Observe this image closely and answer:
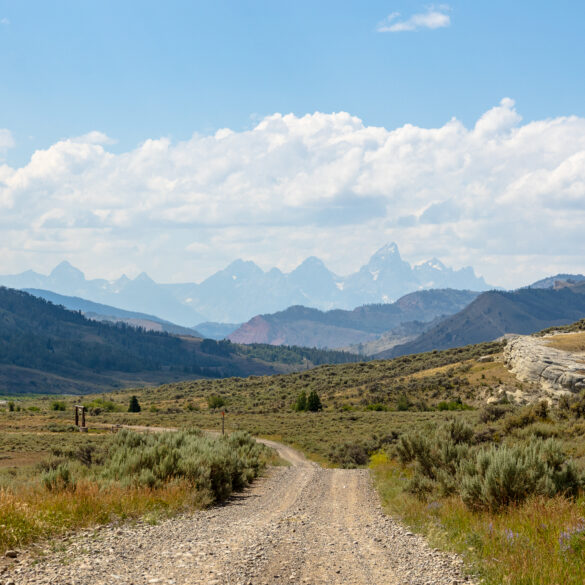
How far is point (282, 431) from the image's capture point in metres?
47.9

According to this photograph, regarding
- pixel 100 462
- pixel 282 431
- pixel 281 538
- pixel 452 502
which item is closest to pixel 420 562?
pixel 281 538

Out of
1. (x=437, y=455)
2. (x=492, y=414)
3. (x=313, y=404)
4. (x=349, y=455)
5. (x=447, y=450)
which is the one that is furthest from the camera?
(x=313, y=404)

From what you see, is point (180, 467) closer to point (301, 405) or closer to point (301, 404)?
point (301, 405)

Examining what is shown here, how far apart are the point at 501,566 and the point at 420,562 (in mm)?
1718

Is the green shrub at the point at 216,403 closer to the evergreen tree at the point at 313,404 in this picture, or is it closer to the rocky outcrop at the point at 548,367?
the evergreen tree at the point at 313,404

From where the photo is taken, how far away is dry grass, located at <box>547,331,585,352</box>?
168ft

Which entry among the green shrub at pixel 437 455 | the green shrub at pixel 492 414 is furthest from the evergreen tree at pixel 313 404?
the green shrub at pixel 437 455

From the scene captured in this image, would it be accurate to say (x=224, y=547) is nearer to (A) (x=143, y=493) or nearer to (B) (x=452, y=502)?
(A) (x=143, y=493)

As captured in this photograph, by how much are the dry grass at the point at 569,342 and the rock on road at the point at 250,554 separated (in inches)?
1730

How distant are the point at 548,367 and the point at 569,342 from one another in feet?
25.7

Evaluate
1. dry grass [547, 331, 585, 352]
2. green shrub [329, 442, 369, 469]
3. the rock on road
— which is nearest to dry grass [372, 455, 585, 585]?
the rock on road

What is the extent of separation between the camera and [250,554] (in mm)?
9234

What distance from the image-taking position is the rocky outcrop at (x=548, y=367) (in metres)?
42.9

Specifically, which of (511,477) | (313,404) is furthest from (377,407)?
(511,477)
